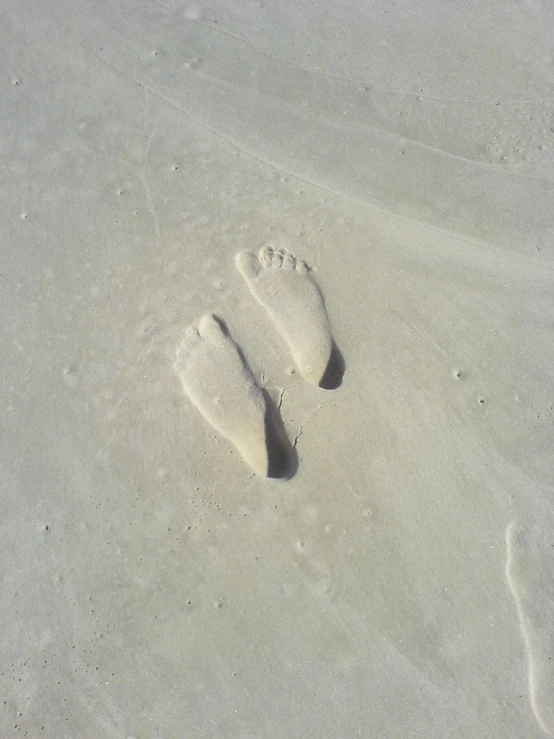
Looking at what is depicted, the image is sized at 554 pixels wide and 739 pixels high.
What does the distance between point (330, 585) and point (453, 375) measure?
107cm

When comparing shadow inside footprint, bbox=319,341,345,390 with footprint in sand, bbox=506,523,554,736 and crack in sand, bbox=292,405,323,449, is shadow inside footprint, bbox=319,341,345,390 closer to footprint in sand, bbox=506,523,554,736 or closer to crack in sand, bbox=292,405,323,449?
crack in sand, bbox=292,405,323,449

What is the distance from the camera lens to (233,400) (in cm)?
226

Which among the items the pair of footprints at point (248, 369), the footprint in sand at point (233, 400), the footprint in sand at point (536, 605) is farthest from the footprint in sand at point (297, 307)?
the footprint in sand at point (536, 605)

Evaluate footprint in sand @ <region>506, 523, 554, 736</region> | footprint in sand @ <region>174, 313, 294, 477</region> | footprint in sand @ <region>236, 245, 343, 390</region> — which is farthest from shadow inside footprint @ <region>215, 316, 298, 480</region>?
footprint in sand @ <region>506, 523, 554, 736</region>

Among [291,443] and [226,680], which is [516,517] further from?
[226,680]

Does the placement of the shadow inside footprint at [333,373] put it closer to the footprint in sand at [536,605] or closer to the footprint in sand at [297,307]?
the footprint in sand at [297,307]

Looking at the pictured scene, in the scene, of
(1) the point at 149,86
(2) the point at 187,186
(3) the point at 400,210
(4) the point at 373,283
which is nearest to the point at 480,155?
(3) the point at 400,210

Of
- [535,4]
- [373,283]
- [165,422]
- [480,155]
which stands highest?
[535,4]

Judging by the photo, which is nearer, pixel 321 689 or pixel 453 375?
pixel 321 689

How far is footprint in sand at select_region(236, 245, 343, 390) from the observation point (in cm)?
233

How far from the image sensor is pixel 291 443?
2.29m

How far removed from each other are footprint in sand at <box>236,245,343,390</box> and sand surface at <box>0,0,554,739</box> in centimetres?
2

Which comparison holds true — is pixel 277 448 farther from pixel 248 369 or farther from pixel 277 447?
pixel 248 369

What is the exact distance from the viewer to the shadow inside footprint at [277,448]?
2.26 metres
